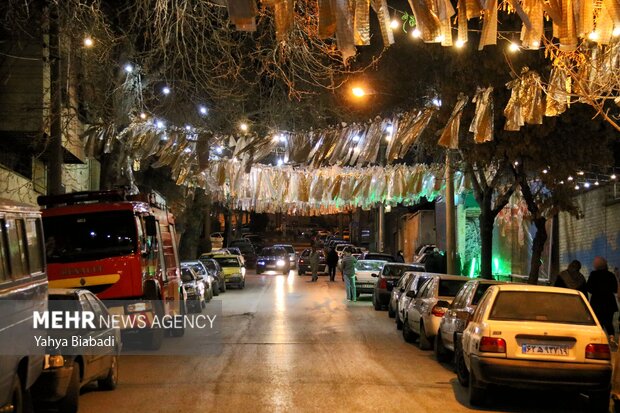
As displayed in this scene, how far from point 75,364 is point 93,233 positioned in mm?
5374

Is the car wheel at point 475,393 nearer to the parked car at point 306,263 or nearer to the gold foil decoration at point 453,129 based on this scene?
the gold foil decoration at point 453,129

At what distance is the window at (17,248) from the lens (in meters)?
6.95

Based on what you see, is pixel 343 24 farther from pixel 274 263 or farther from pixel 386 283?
pixel 274 263

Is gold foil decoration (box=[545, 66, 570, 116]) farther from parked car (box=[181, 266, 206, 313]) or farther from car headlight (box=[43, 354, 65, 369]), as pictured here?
parked car (box=[181, 266, 206, 313])

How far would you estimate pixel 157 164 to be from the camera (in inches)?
727

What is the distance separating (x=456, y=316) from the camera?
1118 cm

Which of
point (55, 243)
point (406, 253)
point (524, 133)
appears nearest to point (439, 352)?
point (524, 133)

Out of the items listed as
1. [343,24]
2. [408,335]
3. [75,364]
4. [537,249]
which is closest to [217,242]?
[537,249]

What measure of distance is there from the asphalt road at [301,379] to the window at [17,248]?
8.15 ft

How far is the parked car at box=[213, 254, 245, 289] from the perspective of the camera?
33.2 m

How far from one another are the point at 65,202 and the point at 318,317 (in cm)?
910

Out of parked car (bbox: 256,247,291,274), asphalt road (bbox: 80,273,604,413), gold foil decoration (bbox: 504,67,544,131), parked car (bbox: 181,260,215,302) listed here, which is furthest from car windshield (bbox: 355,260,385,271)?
parked car (bbox: 256,247,291,274)

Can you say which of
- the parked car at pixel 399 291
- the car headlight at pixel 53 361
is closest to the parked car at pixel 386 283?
the parked car at pixel 399 291

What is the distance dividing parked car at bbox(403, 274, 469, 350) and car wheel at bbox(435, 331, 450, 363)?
21.0 inches
